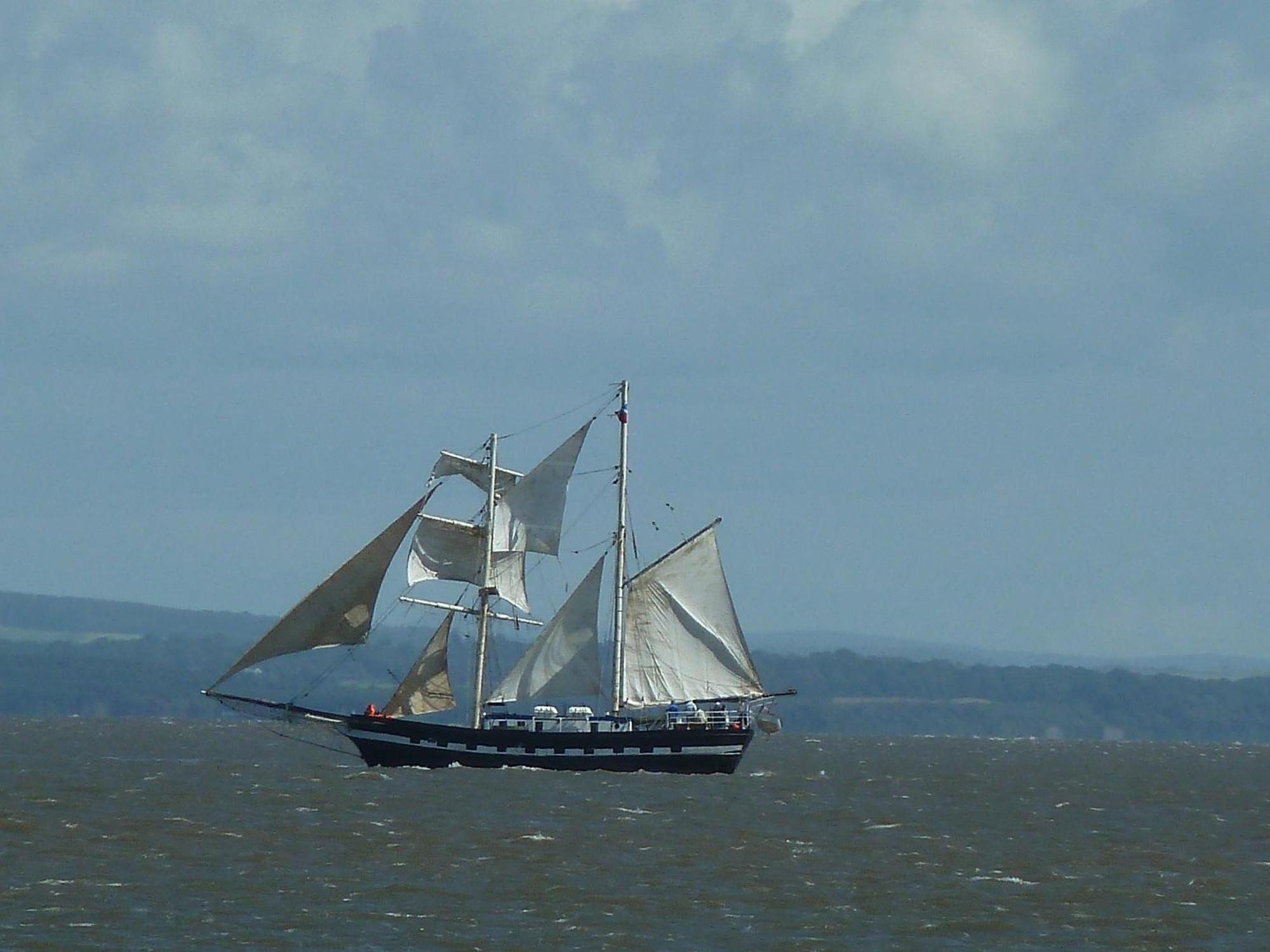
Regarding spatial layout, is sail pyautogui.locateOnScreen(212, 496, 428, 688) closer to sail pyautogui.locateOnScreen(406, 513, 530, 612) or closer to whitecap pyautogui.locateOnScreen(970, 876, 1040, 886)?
sail pyautogui.locateOnScreen(406, 513, 530, 612)

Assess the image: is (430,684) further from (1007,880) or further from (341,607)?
(1007,880)

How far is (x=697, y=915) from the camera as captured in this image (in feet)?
150

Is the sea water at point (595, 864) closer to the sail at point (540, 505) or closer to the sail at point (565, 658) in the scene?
the sail at point (565, 658)

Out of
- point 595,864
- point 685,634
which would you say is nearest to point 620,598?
point 685,634

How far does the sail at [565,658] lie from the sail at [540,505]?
9.76 ft

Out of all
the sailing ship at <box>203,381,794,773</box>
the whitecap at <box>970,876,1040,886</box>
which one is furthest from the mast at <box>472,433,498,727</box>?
the whitecap at <box>970,876,1040,886</box>

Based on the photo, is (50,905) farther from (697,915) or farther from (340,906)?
(697,915)

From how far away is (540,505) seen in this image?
312 ft

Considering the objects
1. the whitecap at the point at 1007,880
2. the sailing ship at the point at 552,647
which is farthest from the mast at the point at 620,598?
the whitecap at the point at 1007,880

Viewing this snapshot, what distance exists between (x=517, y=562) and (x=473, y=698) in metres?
8.13

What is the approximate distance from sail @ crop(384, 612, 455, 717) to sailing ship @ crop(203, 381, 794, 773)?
81 mm

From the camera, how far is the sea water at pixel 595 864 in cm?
4312

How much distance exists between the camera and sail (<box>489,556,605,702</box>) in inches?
3706

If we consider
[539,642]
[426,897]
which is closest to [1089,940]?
[426,897]
